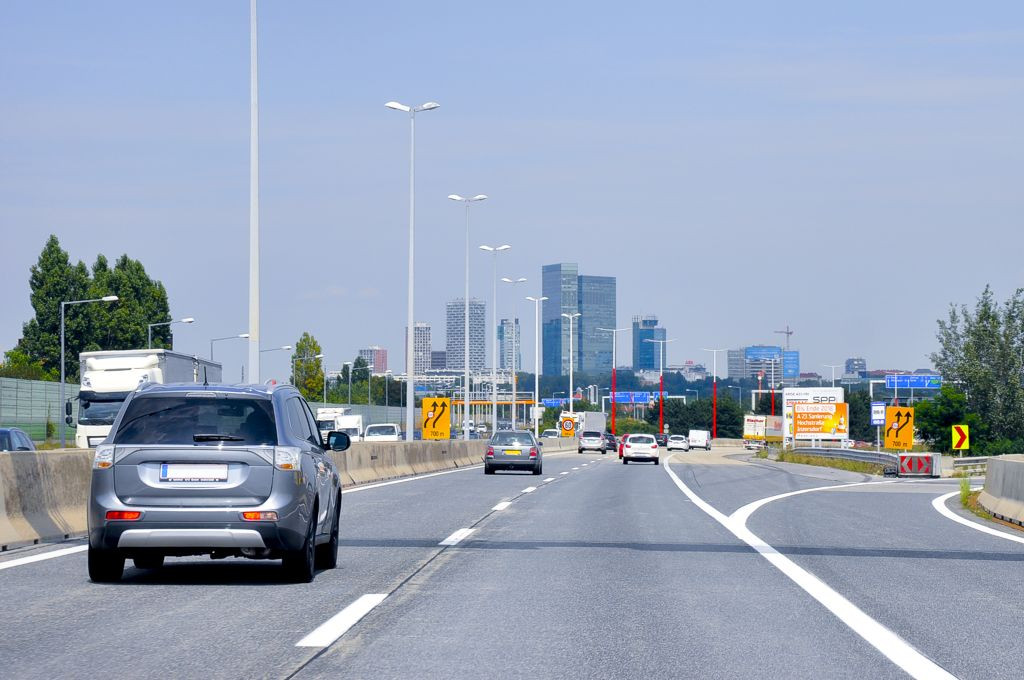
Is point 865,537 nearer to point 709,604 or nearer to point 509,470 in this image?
point 709,604

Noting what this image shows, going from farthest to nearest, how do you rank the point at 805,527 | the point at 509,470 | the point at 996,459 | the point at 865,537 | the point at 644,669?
the point at 509,470, the point at 996,459, the point at 805,527, the point at 865,537, the point at 644,669

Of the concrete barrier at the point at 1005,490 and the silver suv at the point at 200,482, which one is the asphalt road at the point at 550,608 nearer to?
the silver suv at the point at 200,482

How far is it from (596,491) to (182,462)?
19.1m

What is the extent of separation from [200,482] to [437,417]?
42.9m

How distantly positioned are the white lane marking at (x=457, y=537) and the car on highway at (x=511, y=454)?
23.4 m

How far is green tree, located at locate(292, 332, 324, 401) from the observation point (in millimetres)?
145125

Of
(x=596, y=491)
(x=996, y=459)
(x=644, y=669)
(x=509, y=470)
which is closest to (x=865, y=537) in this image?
(x=996, y=459)

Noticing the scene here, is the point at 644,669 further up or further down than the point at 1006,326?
further down

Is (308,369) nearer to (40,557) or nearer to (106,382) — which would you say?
(106,382)

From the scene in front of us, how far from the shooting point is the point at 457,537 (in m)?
16.3

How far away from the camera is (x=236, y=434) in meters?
11.3

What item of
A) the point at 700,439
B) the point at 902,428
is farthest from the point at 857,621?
the point at 700,439

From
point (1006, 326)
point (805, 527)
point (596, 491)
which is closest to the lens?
point (805, 527)

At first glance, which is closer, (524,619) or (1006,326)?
(524,619)
